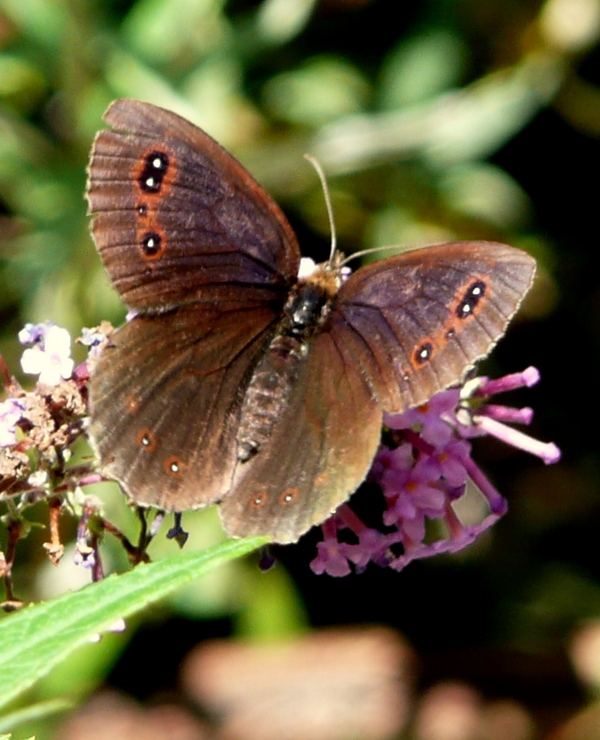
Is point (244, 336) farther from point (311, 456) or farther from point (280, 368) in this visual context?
point (311, 456)

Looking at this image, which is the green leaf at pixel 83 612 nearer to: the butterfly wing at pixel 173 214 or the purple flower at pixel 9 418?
the purple flower at pixel 9 418

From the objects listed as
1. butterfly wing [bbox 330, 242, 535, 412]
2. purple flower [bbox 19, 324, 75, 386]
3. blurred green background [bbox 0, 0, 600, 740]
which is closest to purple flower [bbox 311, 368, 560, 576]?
butterfly wing [bbox 330, 242, 535, 412]

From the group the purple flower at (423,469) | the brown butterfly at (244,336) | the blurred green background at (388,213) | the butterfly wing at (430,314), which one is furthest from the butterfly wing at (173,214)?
the blurred green background at (388,213)

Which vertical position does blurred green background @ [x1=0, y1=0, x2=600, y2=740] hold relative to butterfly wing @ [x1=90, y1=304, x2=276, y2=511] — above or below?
below

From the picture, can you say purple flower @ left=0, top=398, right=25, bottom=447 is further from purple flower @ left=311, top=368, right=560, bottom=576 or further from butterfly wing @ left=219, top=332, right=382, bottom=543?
purple flower @ left=311, top=368, right=560, bottom=576

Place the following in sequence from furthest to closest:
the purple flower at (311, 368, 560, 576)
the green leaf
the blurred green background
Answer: the blurred green background, the purple flower at (311, 368, 560, 576), the green leaf
